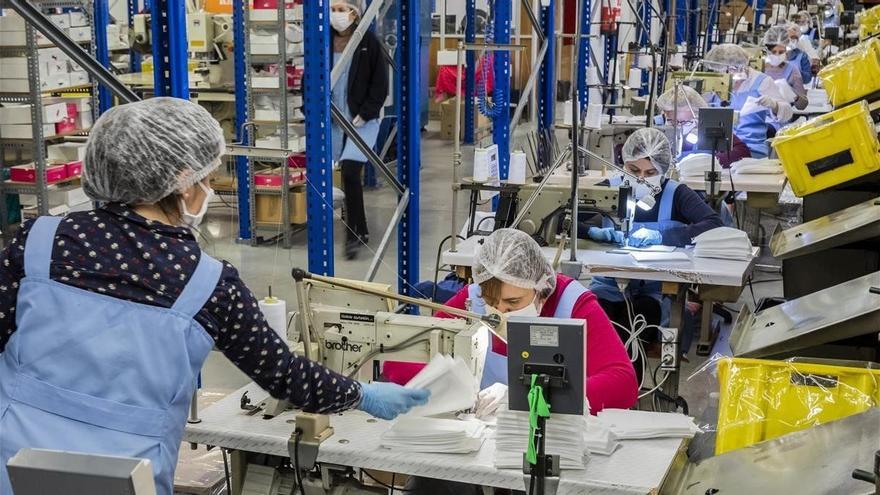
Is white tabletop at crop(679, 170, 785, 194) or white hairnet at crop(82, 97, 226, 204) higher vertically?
white hairnet at crop(82, 97, 226, 204)

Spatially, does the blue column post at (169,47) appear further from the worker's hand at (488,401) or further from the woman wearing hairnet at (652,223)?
the woman wearing hairnet at (652,223)

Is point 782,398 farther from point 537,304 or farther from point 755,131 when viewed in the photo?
point 755,131

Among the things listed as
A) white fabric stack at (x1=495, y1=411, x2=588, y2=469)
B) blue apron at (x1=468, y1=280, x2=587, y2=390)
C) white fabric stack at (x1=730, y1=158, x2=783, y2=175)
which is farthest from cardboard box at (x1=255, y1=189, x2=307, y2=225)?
white fabric stack at (x1=495, y1=411, x2=588, y2=469)

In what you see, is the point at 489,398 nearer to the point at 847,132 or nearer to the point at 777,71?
the point at 847,132

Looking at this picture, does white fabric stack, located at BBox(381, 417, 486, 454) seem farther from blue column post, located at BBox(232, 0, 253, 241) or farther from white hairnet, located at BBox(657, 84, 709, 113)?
white hairnet, located at BBox(657, 84, 709, 113)

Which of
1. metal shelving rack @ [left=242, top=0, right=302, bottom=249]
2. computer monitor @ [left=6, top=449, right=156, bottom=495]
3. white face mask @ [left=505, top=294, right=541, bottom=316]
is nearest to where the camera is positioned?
computer monitor @ [left=6, top=449, right=156, bottom=495]

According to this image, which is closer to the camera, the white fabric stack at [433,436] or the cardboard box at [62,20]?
the white fabric stack at [433,436]

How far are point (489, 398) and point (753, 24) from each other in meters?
14.7

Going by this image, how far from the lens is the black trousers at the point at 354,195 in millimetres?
7516

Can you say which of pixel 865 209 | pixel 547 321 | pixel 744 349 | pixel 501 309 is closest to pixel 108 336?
pixel 547 321

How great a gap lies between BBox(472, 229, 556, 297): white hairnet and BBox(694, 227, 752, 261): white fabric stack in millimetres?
1871

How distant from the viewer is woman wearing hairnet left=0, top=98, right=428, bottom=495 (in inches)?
80.7

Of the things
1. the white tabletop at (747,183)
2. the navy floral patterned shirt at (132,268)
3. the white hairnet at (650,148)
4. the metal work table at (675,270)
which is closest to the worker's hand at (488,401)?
the navy floral patterned shirt at (132,268)

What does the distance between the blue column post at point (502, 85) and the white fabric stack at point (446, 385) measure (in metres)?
4.34
